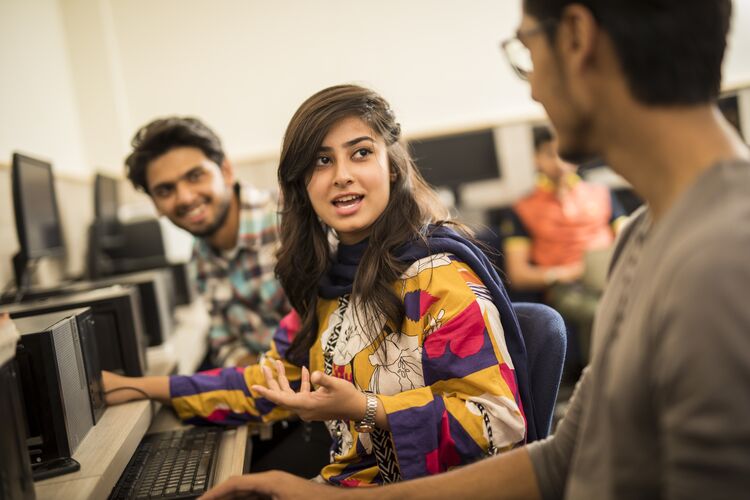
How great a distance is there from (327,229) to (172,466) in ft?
1.98

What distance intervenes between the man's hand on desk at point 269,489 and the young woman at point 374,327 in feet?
0.37

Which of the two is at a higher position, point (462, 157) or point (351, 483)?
point (462, 157)

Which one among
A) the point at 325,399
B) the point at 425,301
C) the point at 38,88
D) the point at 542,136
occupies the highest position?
the point at 38,88

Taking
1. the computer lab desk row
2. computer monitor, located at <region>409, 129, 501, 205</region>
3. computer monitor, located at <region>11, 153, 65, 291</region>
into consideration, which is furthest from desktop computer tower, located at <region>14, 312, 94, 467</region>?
computer monitor, located at <region>409, 129, 501, 205</region>

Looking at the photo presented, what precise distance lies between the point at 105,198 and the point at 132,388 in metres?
1.63

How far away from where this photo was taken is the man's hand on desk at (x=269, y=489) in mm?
956

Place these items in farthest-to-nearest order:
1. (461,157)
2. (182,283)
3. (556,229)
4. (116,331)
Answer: (461,157), (556,229), (182,283), (116,331)

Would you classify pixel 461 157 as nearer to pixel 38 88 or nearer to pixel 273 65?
pixel 273 65

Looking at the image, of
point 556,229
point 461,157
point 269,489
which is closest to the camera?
point 269,489

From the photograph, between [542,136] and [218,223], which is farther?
[542,136]

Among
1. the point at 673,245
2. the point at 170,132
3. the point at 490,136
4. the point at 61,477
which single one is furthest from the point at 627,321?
the point at 490,136

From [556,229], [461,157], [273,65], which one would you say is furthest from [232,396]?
[273,65]

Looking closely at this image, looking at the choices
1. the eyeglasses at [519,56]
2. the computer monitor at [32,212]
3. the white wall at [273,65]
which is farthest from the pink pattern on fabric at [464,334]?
the white wall at [273,65]

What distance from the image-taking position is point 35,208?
2.04 m
